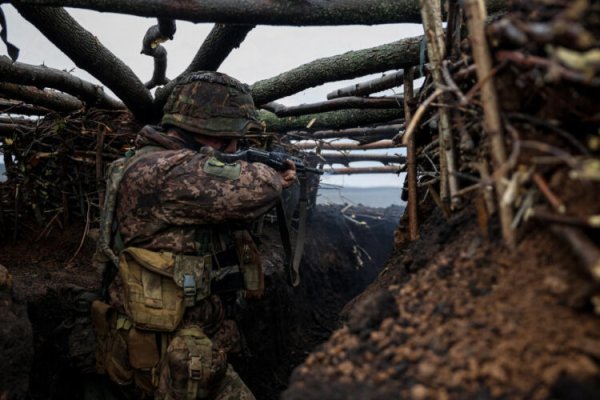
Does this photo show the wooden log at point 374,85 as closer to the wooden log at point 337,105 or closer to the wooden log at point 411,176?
the wooden log at point 337,105

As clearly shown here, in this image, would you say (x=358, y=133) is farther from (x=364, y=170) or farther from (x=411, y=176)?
(x=411, y=176)

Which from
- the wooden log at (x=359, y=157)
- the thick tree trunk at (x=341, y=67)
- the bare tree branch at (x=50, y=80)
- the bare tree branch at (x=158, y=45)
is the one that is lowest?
the wooden log at (x=359, y=157)

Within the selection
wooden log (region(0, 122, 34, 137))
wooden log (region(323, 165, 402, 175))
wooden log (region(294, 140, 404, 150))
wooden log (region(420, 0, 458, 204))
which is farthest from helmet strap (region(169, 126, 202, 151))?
wooden log (region(323, 165, 402, 175))

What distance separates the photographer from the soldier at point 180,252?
2605mm

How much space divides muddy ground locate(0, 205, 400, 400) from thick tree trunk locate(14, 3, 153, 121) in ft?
5.14

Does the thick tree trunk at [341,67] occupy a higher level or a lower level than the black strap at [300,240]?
higher

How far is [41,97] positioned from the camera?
390 cm

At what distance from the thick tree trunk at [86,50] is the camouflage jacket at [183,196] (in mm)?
828

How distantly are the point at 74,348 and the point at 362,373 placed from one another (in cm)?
267

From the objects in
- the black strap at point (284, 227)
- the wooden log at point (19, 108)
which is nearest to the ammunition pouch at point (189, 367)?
the black strap at point (284, 227)

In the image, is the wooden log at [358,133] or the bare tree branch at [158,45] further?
the wooden log at [358,133]

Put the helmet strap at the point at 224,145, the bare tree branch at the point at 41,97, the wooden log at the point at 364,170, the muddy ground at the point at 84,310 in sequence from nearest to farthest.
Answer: the muddy ground at the point at 84,310, the helmet strap at the point at 224,145, the bare tree branch at the point at 41,97, the wooden log at the point at 364,170

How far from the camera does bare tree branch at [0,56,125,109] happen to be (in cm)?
307

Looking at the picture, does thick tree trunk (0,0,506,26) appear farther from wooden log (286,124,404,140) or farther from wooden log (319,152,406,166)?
wooden log (319,152,406,166)
